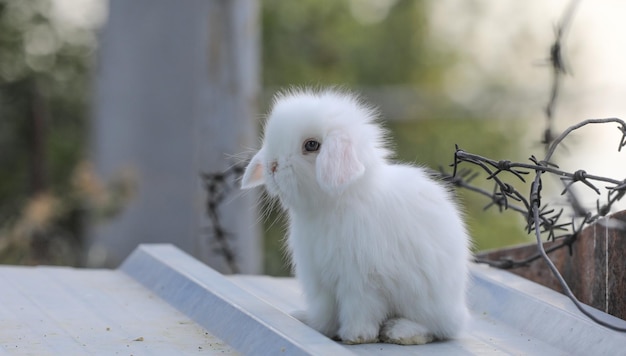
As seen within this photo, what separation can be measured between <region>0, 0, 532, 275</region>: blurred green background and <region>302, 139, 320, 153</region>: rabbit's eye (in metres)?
4.97

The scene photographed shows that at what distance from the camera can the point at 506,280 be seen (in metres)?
3.24

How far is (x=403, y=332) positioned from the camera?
2.45m

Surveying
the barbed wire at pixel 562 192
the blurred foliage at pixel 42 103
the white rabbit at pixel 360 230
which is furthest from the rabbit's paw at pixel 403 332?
the blurred foliage at pixel 42 103

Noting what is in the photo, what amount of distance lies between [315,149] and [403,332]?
477mm

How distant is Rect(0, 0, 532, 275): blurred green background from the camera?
973cm

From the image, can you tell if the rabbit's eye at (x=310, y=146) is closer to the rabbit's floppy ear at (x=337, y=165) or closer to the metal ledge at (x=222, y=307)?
the rabbit's floppy ear at (x=337, y=165)

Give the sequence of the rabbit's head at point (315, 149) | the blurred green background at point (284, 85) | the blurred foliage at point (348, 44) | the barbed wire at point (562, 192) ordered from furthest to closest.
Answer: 1. the blurred foliage at point (348, 44)
2. the blurred green background at point (284, 85)
3. the rabbit's head at point (315, 149)
4. the barbed wire at point (562, 192)

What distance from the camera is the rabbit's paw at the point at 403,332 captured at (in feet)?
8.01

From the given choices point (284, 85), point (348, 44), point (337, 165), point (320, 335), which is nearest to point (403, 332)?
point (320, 335)

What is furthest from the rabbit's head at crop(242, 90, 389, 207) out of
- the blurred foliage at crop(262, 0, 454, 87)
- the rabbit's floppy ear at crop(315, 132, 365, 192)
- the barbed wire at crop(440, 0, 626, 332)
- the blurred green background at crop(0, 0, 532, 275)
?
the blurred foliage at crop(262, 0, 454, 87)

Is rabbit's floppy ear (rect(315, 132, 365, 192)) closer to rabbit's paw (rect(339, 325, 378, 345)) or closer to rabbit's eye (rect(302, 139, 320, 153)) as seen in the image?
rabbit's eye (rect(302, 139, 320, 153))

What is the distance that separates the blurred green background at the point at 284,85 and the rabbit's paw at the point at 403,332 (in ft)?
16.4

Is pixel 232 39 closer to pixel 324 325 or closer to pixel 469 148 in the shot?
pixel 324 325

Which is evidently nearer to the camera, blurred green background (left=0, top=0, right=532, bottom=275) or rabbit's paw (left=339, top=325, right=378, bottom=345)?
rabbit's paw (left=339, top=325, right=378, bottom=345)
